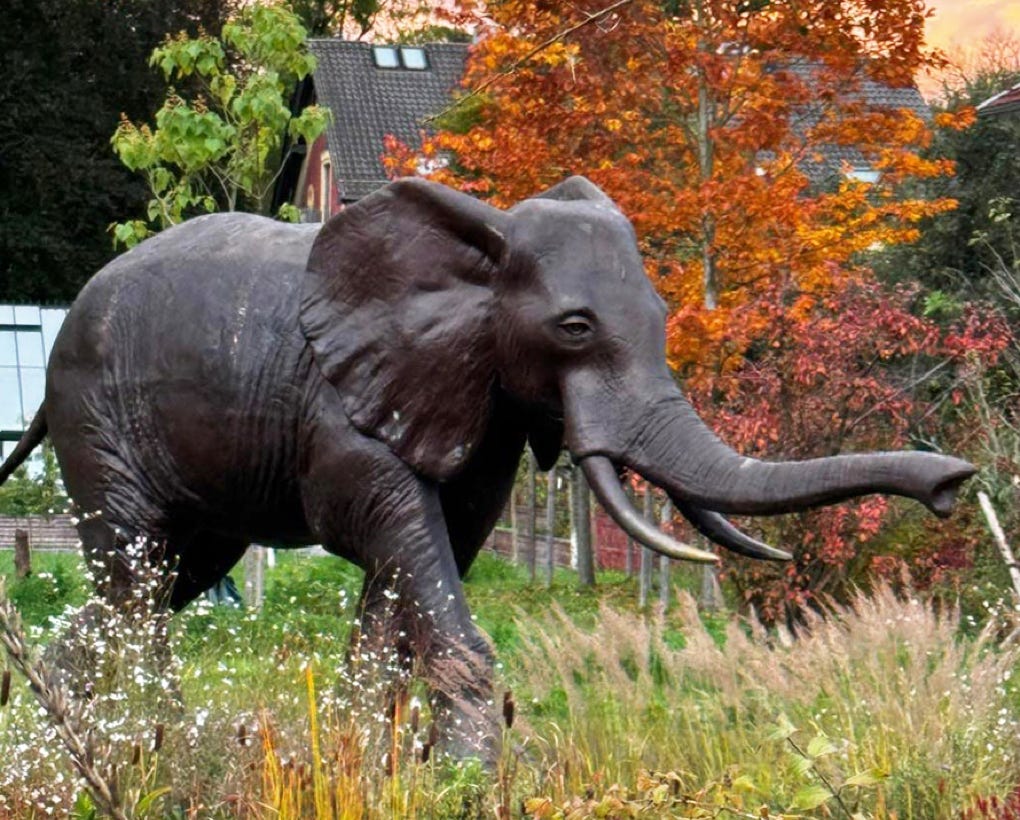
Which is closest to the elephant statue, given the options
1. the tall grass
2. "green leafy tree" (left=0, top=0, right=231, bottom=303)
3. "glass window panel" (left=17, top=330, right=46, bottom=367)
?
the tall grass

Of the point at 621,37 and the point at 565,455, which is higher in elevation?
the point at 621,37

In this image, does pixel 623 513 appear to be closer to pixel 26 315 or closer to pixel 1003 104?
pixel 1003 104

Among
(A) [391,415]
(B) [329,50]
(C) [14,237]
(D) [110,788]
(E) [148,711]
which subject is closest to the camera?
(D) [110,788]

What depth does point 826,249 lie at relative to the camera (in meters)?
14.9

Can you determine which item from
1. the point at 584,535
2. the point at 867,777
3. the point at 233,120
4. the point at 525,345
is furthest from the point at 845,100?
the point at 867,777

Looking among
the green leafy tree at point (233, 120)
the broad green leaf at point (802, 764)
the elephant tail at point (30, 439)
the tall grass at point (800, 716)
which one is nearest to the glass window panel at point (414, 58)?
the green leafy tree at point (233, 120)

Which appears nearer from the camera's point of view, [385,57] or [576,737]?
[576,737]

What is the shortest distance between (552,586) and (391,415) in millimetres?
12959

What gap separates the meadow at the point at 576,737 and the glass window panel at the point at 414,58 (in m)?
39.4

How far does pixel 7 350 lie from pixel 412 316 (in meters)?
26.9

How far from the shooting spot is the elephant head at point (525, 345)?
19.8ft

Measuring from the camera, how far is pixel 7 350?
32.5m

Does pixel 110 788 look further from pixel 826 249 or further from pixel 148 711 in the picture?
pixel 826 249

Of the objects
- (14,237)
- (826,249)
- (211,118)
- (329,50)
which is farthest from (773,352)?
(329,50)
